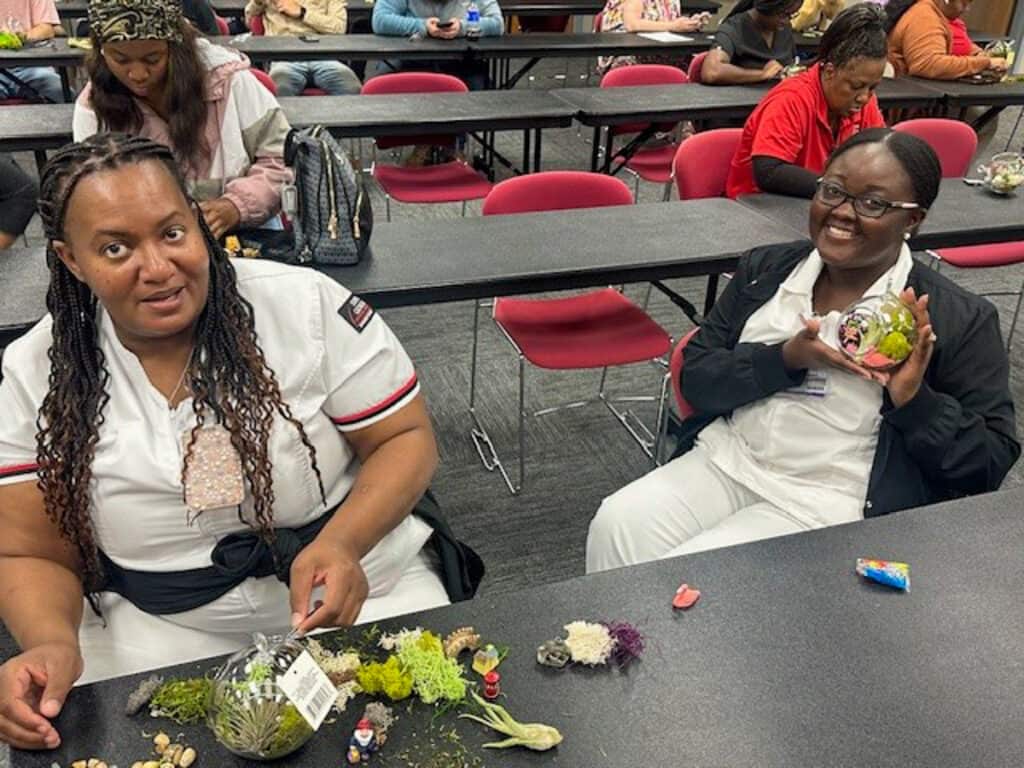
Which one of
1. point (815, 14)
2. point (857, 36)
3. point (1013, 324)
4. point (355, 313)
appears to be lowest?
point (1013, 324)

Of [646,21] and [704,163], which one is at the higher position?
[646,21]

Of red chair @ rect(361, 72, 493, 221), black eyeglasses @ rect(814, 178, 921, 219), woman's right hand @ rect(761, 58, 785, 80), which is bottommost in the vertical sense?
red chair @ rect(361, 72, 493, 221)

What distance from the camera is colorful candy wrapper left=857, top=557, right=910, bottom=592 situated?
3.95ft

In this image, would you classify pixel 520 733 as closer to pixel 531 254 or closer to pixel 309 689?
pixel 309 689

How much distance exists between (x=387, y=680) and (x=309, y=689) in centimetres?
11

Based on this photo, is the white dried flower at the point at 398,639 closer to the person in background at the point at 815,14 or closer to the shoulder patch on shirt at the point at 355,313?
the shoulder patch on shirt at the point at 355,313

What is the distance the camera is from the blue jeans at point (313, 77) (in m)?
4.84

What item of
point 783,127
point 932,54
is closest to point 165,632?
point 783,127

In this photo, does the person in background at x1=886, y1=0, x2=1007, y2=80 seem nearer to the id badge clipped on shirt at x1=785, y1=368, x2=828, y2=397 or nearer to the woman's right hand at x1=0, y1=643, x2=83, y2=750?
the id badge clipped on shirt at x1=785, y1=368, x2=828, y2=397

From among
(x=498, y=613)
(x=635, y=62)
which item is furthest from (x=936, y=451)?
(x=635, y=62)

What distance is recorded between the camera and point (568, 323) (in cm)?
263

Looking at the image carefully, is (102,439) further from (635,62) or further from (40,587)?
(635,62)

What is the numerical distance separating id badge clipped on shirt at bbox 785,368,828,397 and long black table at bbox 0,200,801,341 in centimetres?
71

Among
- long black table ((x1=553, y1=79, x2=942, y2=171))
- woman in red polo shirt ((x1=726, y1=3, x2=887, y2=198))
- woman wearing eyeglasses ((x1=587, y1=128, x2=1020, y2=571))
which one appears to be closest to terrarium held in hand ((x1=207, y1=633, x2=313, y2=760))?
woman wearing eyeglasses ((x1=587, y1=128, x2=1020, y2=571))
